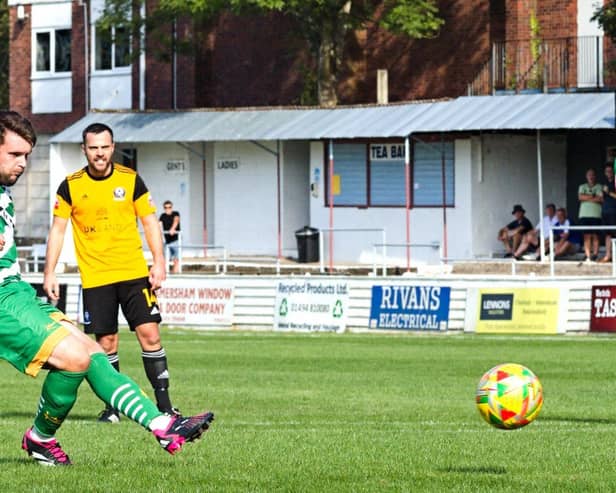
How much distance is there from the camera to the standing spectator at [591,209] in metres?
33.6

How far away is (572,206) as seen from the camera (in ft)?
128

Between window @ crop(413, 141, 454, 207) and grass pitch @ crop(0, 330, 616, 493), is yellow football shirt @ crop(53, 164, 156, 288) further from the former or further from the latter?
window @ crop(413, 141, 454, 207)

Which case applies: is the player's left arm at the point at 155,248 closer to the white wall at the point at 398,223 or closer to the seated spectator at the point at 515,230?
the seated spectator at the point at 515,230

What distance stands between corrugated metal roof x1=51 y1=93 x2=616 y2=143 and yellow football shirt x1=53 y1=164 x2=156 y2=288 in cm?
2289

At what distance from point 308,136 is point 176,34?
315 inches

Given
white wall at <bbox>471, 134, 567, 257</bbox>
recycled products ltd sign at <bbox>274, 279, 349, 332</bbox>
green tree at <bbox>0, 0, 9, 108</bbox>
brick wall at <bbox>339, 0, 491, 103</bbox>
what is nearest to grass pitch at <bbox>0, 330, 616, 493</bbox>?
recycled products ltd sign at <bbox>274, 279, 349, 332</bbox>

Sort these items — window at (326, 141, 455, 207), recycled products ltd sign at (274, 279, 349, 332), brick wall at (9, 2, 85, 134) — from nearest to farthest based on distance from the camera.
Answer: recycled products ltd sign at (274, 279, 349, 332) → window at (326, 141, 455, 207) → brick wall at (9, 2, 85, 134)

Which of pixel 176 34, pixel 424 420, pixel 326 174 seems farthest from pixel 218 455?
pixel 176 34

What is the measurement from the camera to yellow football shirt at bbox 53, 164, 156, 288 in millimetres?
12297

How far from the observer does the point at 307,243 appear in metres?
40.7

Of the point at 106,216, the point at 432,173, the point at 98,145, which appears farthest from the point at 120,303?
the point at 432,173

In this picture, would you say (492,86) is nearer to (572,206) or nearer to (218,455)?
(572,206)

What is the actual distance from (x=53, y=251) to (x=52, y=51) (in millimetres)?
40224

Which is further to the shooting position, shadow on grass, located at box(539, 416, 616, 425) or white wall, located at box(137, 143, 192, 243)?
white wall, located at box(137, 143, 192, 243)
